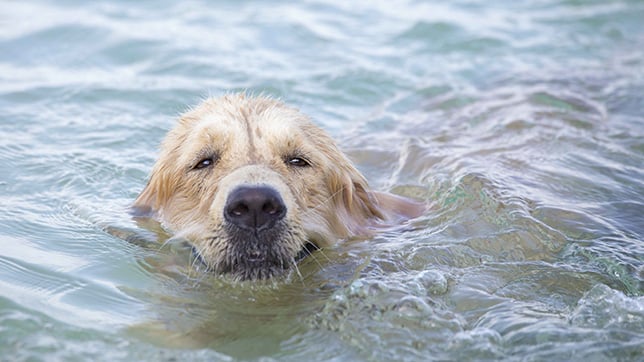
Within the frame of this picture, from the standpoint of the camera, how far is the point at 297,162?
552 centimetres

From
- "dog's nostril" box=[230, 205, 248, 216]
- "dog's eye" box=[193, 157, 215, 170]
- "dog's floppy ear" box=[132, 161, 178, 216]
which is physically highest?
"dog's eye" box=[193, 157, 215, 170]

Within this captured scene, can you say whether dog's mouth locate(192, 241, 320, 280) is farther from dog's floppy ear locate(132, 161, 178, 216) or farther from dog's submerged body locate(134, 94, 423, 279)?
dog's floppy ear locate(132, 161, 178, 216)

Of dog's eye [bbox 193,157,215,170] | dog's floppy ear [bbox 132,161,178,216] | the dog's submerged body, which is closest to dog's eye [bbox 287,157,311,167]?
the dog's submerged body

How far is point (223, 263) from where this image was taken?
490cm

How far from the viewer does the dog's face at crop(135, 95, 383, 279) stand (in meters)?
4.84

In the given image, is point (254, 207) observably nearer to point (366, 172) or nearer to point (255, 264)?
point (255, 264)

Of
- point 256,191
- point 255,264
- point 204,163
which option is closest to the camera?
point 256,191

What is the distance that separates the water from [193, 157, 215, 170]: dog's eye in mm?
525

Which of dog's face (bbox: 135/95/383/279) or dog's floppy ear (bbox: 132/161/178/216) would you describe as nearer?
dog's face (bbox: 135/95/383/279)

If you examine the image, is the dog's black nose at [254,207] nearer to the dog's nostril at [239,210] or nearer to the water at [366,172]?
the dog's nostril at [239,210]

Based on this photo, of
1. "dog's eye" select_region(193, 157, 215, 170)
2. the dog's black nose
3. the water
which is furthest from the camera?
"dog's eye" select_region(193, 157, 215, 170)

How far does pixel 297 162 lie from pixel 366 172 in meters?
2.03

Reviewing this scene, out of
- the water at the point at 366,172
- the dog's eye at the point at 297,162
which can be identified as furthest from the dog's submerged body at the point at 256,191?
the water at the point at 366,172

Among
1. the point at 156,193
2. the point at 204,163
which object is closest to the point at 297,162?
the point at 204,163
